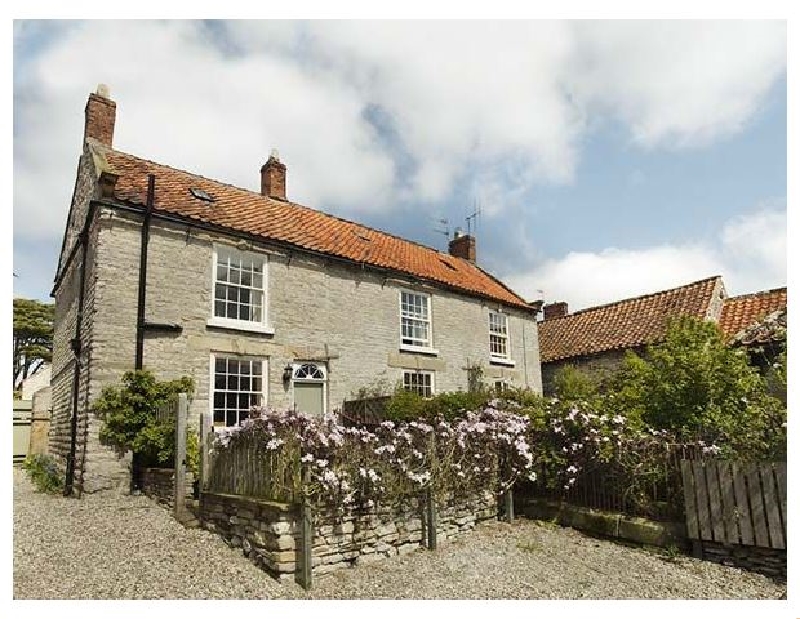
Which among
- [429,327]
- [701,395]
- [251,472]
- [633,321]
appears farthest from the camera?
[633,321]

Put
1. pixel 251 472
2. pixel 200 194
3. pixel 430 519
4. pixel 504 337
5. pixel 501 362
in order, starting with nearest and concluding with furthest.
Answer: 1. pixel 251 472
2. pixel 430 519
3. pixel 200 194
4. pixel 501 362
5. pixel 504 337

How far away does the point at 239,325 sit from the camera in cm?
1364

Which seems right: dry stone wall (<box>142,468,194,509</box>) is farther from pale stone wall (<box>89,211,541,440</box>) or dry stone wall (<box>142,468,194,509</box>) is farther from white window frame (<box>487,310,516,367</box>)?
white window frame (<box>487,310,516,367</box>)

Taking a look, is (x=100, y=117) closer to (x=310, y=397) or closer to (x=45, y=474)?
(x=45, y=474)

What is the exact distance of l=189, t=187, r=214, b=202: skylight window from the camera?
49.7 feet

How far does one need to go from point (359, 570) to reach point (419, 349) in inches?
419

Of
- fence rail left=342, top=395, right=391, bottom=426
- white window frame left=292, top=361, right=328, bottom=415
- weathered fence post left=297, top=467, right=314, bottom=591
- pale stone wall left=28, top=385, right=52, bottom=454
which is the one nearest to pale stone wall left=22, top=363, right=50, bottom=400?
pale stone wall left=28, top=385, right=52, bottom=454

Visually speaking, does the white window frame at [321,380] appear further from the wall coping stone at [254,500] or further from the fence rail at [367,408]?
the wall coping stone at [254,500]

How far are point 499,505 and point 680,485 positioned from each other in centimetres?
310

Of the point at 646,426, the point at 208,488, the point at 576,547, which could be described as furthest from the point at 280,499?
the point at 646,426

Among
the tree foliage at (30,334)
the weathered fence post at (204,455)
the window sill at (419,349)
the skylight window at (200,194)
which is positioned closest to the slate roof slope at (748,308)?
the window sill at (419,349)

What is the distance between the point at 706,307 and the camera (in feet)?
67.7

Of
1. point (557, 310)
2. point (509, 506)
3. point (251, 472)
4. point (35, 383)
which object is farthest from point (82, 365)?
point (35, 383)

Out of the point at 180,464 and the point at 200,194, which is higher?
the point at 200,194
